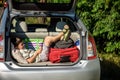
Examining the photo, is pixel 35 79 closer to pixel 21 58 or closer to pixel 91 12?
pixel 21 58

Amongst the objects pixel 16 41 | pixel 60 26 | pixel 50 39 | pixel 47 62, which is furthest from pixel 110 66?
pixel 16 41

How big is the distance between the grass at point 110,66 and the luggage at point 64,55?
212cm

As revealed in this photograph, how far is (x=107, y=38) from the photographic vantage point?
9.87 metres

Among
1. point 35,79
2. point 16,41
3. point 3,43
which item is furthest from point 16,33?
point 35,79

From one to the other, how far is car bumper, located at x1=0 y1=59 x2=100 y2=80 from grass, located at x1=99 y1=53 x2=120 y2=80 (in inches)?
89.5

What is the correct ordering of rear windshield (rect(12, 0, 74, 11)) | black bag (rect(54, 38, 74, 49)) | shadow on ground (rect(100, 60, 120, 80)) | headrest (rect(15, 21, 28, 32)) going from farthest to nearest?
1. shadow on ground (rect(100, 60, 120, 80))
2. rear windshield (rect(12, 0, 74, 11))
3. headrest (rect(15, 21, 28, 32))
4. black bag (rect(54, 38, 74, 49))

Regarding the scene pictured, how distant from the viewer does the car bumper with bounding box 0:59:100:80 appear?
5465mm

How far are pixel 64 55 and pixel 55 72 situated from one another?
1.66 feet

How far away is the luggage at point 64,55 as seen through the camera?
5910mm

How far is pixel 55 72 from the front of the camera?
5547 millimetres

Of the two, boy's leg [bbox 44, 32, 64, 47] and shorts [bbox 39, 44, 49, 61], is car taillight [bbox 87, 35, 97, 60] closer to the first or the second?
boy's leg [bbox 44, 32, 64, 47]

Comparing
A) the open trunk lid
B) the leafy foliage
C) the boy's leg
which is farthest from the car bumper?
the leafy foliage

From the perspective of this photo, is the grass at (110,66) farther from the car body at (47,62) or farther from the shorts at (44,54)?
the shorts at (44,54)

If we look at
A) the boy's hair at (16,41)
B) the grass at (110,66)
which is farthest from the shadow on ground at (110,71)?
the boy's hair at (16,41)
